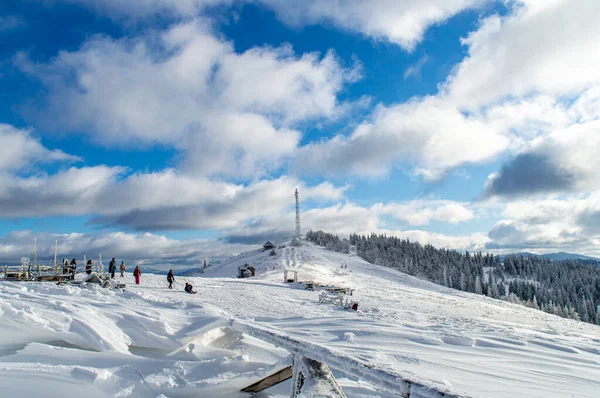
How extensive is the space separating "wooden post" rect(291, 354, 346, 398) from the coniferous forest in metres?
100.0

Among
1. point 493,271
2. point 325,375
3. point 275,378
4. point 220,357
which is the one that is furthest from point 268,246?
point 493,271

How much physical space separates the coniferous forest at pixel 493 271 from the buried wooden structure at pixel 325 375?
99.6 m

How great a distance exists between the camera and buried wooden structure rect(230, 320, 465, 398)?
2.52m

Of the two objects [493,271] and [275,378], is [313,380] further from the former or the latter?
[493,271]

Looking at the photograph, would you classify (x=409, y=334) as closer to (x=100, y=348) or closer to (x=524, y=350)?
(x=524, y=350)

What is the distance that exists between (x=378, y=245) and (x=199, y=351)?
459 feet

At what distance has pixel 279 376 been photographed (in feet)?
14.4

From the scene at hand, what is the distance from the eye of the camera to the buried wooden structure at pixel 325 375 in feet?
8.25

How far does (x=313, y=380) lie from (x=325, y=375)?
0.13m

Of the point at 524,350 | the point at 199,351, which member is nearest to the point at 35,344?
the point at 199,351

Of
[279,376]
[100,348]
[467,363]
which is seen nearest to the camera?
[279,376]

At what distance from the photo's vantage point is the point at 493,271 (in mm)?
145625

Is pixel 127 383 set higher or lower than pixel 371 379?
lower

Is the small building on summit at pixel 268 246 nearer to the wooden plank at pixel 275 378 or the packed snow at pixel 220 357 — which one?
the packed snow at pixel 220 357
